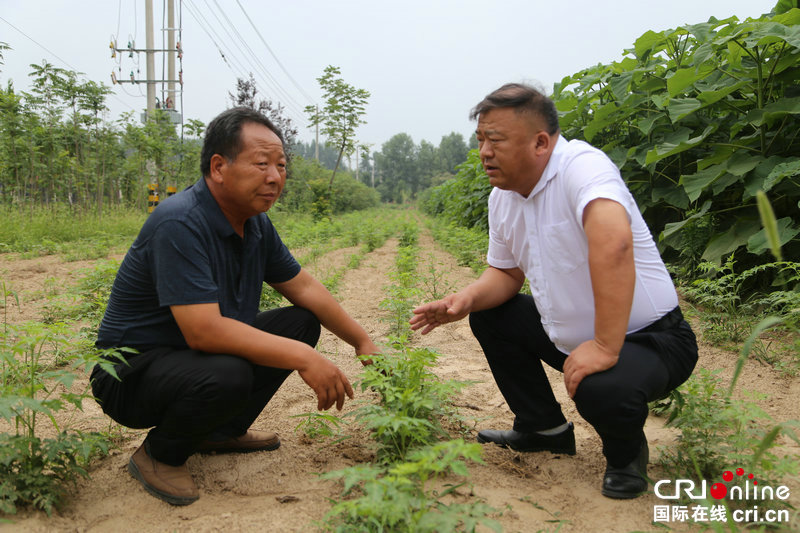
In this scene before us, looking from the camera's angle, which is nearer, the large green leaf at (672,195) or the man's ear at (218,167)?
the man's ear at (218,167)

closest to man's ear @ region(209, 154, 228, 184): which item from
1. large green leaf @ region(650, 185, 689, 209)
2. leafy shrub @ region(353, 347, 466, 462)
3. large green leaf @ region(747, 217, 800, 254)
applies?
leafy shrub @ region(353, 347, 466, 462)

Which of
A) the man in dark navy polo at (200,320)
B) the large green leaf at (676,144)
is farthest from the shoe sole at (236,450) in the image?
the large green leaf at (676,144)

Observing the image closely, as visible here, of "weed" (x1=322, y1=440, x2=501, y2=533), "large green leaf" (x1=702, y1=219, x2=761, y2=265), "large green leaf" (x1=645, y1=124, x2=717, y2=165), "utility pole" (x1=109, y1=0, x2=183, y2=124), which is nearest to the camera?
"weed" (x1=322, y1=440, x2=501, y2=533)

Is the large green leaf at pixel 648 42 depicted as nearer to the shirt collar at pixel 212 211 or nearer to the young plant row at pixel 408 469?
the young plant row at pixel 408 469

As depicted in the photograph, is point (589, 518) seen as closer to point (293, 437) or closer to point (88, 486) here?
point (293, 437)

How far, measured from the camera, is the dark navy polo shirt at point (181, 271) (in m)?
2.11

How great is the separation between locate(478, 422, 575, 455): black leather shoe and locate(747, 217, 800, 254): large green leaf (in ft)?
7.70

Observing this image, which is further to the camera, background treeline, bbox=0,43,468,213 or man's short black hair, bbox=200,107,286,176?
background treeline, bbox=0,43,468,213

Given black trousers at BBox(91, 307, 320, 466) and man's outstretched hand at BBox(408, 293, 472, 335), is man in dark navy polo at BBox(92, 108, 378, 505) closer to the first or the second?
black trousers at BBox(91, 307, 320, 466)

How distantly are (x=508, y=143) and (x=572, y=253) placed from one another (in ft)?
1.67

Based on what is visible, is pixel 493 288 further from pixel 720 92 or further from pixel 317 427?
pixel 720 92

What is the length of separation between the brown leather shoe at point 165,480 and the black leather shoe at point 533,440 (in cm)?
133

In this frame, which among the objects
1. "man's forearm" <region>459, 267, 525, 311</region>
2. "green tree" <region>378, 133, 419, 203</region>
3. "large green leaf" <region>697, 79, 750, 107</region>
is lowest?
"man's forearm" <region>459, 267, 525, 311</region>

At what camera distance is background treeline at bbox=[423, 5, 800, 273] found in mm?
4242
